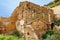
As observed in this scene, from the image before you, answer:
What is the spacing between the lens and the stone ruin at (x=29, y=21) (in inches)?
587

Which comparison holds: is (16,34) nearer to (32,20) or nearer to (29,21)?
(29,21)

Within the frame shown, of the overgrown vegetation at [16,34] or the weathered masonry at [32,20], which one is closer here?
the overgrown vegetation at [16,34]

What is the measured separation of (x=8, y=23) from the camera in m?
16.2

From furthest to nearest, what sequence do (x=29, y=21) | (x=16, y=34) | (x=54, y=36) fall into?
1. (x=29, y=21)
2. (x=16, y=34)
3. (x=54, y=36)

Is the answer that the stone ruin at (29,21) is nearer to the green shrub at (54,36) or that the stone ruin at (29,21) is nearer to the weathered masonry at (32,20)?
the weathered masonry at (32,20)

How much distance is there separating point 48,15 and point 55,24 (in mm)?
723

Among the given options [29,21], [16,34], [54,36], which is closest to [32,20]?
[29,21]

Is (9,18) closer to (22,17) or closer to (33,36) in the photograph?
(22,17)

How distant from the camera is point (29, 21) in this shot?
1517 centimetres

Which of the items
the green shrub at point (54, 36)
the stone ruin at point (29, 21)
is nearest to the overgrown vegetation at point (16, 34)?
the stone ruin at point (29, 21)

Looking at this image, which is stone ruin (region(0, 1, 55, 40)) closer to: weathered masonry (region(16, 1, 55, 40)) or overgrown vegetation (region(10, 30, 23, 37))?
weathered masonry (region(16, 1, 55, 40))

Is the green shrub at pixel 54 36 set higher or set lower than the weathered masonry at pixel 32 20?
lower

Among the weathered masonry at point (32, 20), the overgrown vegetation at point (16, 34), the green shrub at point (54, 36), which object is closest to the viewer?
the green shrub at point (54, 36)

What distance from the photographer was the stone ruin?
1491 cm
